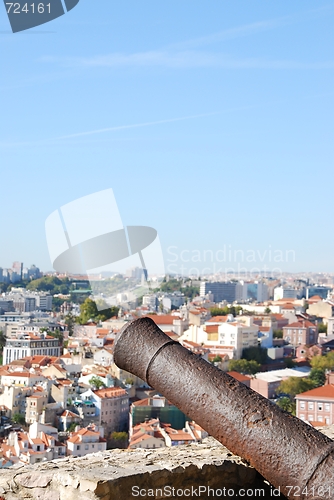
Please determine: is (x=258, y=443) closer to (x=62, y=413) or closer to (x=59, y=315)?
(x=62, y=413)

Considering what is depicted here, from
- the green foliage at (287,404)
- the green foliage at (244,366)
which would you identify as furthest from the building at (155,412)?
the green foliage at (244,366)

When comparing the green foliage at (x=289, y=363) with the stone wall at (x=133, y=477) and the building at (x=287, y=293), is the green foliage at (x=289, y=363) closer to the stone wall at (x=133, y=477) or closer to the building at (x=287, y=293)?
the building at (x=287, y=293)

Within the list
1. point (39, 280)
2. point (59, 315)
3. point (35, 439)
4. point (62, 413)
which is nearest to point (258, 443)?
point (35, 439)

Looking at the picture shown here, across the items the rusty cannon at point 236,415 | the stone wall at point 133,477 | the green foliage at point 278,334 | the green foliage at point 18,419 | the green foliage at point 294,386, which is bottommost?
the green foliage at point 18,419

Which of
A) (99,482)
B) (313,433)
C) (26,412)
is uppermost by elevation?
(313,433)

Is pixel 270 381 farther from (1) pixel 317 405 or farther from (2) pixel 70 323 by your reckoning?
(2) pixel 70 323

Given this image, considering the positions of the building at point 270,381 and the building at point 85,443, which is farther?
the building at point 270,381

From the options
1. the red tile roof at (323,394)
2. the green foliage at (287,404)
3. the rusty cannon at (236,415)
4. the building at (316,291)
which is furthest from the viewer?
the building at (316,291)
